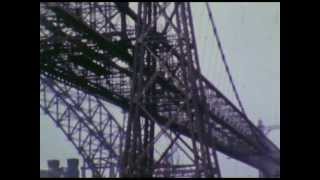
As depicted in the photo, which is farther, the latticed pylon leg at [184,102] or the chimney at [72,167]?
the chimney at [72,167]

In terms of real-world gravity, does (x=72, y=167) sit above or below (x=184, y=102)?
below

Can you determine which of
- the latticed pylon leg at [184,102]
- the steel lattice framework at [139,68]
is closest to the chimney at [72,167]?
the steel lattice framework at [139,68]

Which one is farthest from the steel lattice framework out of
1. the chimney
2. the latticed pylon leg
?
the chimney

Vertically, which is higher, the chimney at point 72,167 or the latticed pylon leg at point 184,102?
the latticed pylon leg at point 184,102

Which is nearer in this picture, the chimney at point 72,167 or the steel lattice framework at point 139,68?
the steel lattice framework at point 139,68

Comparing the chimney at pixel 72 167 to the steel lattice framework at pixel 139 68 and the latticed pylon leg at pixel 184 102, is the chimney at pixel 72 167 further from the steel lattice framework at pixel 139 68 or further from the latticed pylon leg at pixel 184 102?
the latticed pylon leg at pixel 184 102

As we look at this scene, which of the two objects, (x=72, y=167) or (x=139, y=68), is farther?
(x=72, y=167)

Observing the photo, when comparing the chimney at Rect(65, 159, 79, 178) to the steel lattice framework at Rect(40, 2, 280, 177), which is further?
the chimney at Rect(65, 159, 79, 178)

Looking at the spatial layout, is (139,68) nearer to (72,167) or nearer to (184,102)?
(184,102)

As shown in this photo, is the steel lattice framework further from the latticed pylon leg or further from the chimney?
the chimney

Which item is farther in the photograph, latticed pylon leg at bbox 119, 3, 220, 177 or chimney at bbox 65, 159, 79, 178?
chimney at bbox 65, 159, 79, 178

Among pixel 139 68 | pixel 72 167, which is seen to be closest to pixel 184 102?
pixel 139 68

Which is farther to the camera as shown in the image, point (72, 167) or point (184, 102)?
point (72, 167)

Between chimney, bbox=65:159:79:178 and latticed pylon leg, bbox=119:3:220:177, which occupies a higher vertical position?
latticed pylon leg, bbox=119:3:220:177
